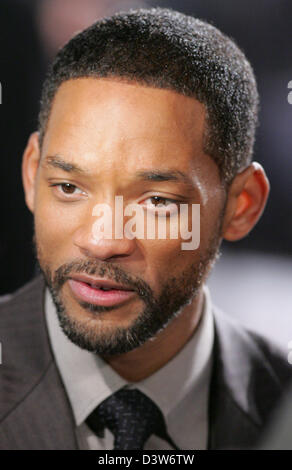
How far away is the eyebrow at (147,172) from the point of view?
1.08m

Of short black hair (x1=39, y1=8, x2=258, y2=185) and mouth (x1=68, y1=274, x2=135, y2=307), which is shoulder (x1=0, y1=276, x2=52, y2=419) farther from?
short black hair (x1=39, y1=8, x2=258, y2=185)

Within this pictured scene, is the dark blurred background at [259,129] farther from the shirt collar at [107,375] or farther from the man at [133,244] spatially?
the shirt collar at [107,375]

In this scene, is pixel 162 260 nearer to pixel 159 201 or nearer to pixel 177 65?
pixel 159 201

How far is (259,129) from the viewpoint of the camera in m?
1.45

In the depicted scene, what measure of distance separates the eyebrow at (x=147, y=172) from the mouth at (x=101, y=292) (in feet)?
0.68

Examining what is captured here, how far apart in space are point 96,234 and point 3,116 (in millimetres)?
612

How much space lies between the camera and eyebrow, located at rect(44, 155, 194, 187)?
1.08 meters

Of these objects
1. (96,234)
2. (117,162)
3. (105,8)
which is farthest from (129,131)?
(105,8)

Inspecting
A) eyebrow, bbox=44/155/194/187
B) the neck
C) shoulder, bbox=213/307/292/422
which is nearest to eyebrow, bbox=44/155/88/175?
eyebrow, bbox=44/155/194/187

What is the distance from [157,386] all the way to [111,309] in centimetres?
29

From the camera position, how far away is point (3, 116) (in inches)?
59.9

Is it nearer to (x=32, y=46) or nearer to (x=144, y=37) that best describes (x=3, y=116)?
(x=32, y=46)

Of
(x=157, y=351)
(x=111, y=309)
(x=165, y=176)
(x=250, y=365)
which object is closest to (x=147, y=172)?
(x=165, y=176)

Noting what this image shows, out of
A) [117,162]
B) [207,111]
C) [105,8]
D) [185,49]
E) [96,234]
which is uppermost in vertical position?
[105,8]
